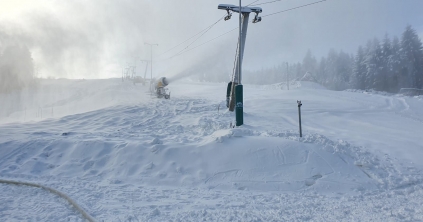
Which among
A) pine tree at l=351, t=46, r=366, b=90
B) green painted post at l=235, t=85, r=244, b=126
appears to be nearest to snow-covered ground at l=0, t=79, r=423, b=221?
green painted post at l=235, t=85, r=244, b=126

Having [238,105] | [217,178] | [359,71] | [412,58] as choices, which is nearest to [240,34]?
[238,105]

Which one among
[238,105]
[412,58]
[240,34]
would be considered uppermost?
[412,58]

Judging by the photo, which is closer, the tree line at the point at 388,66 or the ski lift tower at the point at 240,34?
the ski lift tower at the point at 240,34

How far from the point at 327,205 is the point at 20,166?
8520 mm

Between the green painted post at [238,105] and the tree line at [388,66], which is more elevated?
the tree line at [388,66]

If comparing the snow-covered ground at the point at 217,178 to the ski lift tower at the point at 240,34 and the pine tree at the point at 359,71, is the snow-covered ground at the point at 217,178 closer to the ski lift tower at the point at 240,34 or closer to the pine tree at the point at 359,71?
the ski lift tower at the point at 240,34

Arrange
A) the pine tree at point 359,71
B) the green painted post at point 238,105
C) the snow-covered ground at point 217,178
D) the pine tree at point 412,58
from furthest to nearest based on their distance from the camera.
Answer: the pine tree at point 359,71
the pine tree at point 412,58
the green painted post at point 238,105
the snow-covered ground at point 217,178

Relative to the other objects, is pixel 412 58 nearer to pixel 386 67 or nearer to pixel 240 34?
pixel 386 67

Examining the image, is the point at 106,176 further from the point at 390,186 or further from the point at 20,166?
the point at 390,186

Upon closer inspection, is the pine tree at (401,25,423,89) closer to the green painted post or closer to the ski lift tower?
the ski lift tower

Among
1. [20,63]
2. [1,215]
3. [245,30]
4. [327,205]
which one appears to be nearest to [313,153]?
[327,205]

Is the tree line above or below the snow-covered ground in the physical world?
above

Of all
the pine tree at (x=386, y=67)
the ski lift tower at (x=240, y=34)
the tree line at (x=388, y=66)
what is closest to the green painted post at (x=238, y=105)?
the ski lift tower at (x=240, y=34)

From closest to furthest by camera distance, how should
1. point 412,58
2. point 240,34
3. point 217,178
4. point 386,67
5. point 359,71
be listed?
point 217,178 < point 240,34 < point 412,58 < point 386,67 < point 359,71
